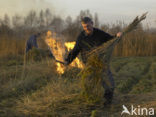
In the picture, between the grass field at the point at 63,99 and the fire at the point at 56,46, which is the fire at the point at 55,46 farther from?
the grass field at the point at 63,99

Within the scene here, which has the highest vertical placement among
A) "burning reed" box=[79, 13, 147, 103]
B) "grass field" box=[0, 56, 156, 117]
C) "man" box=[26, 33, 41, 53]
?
"man" box=[26, 33, 41, 53]

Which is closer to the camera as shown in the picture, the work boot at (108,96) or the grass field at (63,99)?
the grass field at (63,99)

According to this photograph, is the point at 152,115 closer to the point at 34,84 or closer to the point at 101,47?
the point at 101,47

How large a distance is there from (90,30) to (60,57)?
2.76 metres

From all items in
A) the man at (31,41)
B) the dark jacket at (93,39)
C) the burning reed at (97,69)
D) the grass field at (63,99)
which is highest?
the man at (31,41)

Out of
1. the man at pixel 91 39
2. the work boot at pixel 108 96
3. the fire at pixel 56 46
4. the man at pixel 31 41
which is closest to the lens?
the man at pixel 91 39

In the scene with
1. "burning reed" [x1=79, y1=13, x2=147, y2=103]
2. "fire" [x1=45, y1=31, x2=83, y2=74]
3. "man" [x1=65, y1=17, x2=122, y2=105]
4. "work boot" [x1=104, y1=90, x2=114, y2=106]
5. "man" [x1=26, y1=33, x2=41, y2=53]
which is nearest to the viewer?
"burning reed" [x1=79, y1=13, x2=147, y2=103]

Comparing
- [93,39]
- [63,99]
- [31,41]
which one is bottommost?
[63,99]

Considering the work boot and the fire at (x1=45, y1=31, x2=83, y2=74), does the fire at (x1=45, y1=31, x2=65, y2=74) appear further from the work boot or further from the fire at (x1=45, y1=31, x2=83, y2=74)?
the work boot

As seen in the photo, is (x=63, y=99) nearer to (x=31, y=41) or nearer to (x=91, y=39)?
(x=91, y=39)

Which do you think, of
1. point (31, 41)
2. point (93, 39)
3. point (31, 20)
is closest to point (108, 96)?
point (93, 39)

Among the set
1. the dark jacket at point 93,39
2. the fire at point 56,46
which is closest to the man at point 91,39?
the dark jacket at point 93,39

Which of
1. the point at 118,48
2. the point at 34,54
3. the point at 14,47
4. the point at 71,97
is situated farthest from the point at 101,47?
the point at 14,47

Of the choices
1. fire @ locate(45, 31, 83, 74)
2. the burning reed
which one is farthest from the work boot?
fire @ locate(45, 31, 83, 74)
